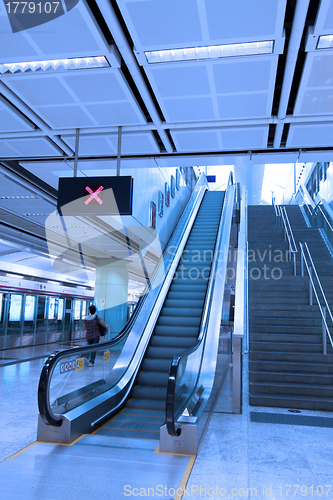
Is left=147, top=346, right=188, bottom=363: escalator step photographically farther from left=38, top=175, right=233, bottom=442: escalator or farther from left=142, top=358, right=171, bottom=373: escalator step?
left=142, top=358, right=171, bottom=373: escalator step

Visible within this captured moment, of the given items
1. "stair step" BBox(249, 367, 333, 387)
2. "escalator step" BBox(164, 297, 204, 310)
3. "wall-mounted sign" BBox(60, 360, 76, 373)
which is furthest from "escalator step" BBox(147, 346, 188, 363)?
"wall-mounted sign" BBox(60, 360, 76, 373)

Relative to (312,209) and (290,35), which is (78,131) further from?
(312,209)

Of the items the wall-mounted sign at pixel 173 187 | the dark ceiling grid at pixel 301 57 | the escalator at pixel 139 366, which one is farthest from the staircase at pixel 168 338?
the dark ceiling grid at pixel 301 57

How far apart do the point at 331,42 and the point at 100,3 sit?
76.5 inches

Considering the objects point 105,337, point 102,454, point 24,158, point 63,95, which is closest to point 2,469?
point 102,454

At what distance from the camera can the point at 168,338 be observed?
7.36 meters

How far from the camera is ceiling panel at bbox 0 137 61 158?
18.2 ft

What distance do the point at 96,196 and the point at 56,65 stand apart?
66.2 inches

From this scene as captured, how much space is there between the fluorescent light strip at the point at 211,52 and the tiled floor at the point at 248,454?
3685 millimetres

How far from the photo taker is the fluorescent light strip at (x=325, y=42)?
3312mm

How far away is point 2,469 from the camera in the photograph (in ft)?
11.4

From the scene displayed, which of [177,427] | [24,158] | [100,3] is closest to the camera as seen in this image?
[100,3]

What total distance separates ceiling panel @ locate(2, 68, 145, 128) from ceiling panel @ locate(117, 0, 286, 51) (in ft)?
2.37

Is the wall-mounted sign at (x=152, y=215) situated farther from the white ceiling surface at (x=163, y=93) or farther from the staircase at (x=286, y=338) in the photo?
the white ceiling surface at (x=163, y=93)
